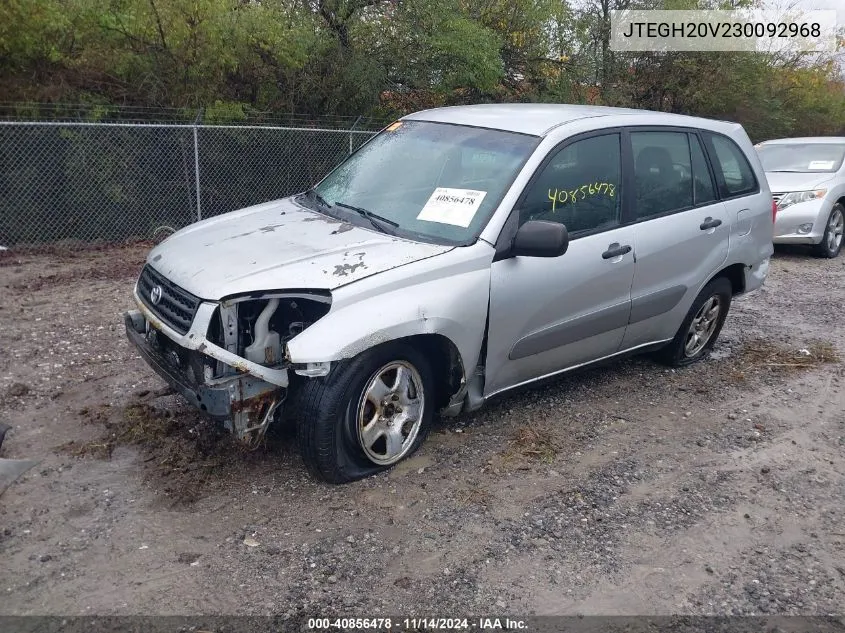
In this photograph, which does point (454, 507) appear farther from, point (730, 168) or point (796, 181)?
point (796, 181)

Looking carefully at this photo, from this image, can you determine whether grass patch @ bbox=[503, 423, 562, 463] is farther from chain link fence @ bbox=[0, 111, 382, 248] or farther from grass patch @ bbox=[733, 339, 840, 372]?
chain link fence @ bbox=[0, 111, 382, 248]

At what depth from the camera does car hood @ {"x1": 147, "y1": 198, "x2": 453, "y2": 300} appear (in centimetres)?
365

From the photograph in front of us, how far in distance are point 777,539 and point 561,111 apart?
282 centimetres

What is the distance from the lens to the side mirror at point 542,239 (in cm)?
397

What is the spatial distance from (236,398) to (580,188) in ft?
7.79

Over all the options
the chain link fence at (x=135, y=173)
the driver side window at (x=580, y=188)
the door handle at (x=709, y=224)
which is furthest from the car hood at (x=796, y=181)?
the driver side window at (x=580, y=188)

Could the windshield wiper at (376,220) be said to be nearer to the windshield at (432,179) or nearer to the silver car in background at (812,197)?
the windshield at (432,179)

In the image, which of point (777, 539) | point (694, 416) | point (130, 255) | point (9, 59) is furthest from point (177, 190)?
point (777, 539)

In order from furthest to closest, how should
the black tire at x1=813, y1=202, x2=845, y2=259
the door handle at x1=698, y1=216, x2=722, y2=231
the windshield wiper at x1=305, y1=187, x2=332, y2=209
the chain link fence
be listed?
the black tire at x1=813, y1=202, x2=845, y2=259 → the chain link fence → the door handle at x1=698, y1=216, x2=722, y2=231 → the windshield wiper at x1=305, y1=187, x2=332, y2=209

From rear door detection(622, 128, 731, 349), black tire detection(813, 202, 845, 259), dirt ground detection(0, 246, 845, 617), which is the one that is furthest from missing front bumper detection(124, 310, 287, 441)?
black tire detection(813, 202, 845, 259)

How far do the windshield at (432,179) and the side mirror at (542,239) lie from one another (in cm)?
25

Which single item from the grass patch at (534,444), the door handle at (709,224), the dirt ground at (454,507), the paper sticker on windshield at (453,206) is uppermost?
the paper sticker on windshield at (453,206)

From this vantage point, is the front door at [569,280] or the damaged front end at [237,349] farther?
the front door at [569,280]

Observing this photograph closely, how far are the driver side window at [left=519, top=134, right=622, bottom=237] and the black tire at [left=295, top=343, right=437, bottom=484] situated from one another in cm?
115
